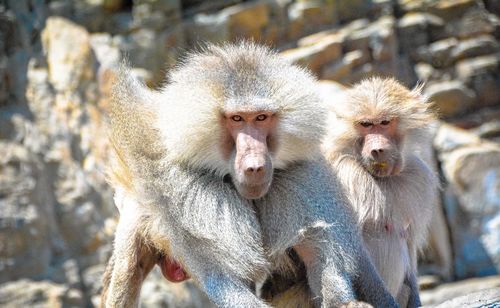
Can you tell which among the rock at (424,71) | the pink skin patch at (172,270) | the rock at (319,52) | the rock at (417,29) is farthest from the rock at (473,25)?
the pink skin patch at (172,270)

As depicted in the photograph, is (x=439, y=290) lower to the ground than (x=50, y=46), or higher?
lower

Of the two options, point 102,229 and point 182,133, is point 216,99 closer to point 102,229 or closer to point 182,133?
point 182,133

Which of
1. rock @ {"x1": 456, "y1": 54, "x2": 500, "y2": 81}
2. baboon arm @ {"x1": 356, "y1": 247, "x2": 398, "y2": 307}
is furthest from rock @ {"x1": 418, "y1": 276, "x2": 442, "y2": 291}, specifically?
baboon arm @ {"x1": 356, "y1": 247, "x2": 398, "y2": 307}

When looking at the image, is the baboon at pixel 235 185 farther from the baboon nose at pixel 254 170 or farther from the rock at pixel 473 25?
the rock at pixel 473 25

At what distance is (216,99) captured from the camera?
2965 millimetres

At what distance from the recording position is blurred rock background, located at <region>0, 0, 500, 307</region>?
22.7ft

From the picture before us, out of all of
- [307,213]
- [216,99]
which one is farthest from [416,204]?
[216,99]

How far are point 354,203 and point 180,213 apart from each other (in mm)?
990

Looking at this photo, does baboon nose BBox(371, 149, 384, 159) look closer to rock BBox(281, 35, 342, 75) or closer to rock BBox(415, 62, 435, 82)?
rock BBox(281, 35, 342, 75)

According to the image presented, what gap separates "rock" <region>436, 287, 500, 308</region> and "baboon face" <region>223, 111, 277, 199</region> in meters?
0.79

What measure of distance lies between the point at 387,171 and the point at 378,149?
0.11 meters

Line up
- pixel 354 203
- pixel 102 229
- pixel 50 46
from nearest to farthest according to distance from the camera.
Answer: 1. pixel 354 203
2. pixel 102 229
3. pixel 50 46

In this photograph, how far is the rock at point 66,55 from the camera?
7484 millimetres

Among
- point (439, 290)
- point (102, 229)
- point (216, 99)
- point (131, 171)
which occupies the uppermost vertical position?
point (216, 99)
